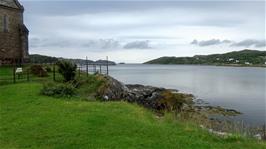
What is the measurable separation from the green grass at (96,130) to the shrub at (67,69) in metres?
11.3

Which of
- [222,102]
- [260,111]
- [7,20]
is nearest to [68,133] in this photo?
[260,111]

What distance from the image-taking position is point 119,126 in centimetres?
1562

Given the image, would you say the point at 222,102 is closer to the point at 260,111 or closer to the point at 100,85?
the point at 260,111

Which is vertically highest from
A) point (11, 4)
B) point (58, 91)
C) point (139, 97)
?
point (11, 4)

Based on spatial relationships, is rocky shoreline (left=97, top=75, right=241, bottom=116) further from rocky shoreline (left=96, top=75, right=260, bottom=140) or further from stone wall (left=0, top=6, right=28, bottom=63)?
stone wall (left=0, top=6, right=28, bottom=63)

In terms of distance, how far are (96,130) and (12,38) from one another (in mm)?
38404

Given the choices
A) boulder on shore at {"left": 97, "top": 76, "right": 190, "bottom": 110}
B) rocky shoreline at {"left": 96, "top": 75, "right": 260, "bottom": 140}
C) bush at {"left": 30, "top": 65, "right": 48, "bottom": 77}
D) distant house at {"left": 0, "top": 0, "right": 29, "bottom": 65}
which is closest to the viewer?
boulder on shore at {"left": 97, "top": 76, "right": 190, "bottom": 110}

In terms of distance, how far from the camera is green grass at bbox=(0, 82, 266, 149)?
13.2 meters

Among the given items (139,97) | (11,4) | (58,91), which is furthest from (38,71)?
(11,4)

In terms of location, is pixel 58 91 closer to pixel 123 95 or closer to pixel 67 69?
pixel 67 69

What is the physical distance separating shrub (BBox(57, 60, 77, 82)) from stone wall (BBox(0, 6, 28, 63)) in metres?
18.7

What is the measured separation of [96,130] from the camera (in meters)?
14.9

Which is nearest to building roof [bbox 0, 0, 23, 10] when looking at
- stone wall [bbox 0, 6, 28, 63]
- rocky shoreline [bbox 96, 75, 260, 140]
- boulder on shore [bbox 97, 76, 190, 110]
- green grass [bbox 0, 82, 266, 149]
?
stone wall [bbox 0, 6, 28, 63]

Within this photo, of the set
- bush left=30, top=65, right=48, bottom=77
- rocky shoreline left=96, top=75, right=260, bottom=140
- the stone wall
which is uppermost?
the stone wall
